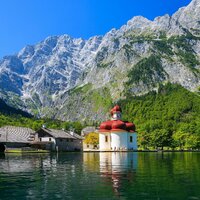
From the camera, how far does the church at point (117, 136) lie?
510 feet

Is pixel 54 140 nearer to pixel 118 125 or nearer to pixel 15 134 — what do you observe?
pixel 15 134

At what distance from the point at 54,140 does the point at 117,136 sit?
29.8 meters

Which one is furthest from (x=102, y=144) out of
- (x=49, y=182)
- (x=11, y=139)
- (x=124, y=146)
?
(x=49, y=182)

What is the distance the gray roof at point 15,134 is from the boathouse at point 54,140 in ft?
11.2

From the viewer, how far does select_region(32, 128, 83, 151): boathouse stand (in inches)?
5331

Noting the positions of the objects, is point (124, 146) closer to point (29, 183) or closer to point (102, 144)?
point (102, 144)

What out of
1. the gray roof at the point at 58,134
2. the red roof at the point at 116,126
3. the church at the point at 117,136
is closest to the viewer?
the gray roof at the point at 58,134

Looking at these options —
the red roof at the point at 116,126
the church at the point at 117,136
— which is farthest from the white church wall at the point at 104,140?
the red roof at the point at 116,126

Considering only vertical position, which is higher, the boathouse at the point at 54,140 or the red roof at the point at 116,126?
the red roof at the point at 116,126

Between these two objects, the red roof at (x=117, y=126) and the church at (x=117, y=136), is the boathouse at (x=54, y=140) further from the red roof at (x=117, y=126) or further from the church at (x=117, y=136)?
the red roof at (x=117, y=126)

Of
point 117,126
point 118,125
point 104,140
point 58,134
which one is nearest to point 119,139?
point 117,126

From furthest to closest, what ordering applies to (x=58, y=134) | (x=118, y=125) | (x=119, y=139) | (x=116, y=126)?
1. (x=116, y=126)
2. (x=118, y=125)
3. (x=119, y=139)
4. (x=58, y=134)

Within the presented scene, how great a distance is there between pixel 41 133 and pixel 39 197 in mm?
115116

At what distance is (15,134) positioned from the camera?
12825cm
